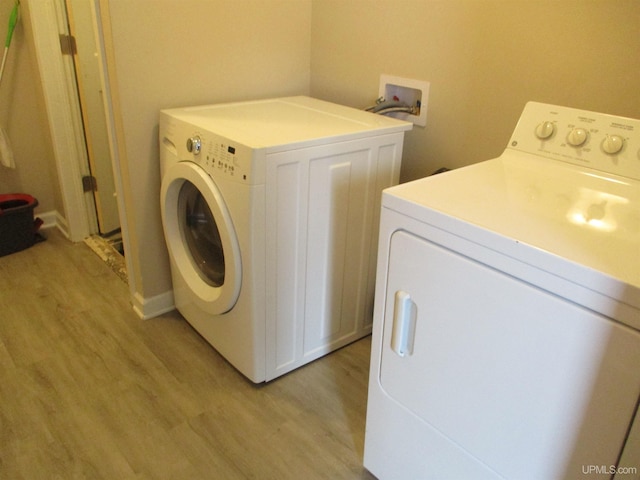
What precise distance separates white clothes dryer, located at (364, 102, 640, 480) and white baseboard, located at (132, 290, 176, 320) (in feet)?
3.85

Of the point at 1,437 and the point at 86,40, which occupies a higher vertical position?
the point at 86,40

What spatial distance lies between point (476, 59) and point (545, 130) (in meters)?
0.46

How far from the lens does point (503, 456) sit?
1.06m

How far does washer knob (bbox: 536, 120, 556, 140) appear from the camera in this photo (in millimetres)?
1345

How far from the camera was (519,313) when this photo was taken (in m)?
0.94

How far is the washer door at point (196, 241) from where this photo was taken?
1.69m

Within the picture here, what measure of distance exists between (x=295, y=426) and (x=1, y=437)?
0.90 metres

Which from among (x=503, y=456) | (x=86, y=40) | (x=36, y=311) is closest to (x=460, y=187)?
(x=503, y=456)

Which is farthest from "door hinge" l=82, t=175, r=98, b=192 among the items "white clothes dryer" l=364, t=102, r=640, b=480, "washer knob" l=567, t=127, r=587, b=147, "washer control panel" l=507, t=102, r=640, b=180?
"washer knob" l=567, t=127, r=587, b=147

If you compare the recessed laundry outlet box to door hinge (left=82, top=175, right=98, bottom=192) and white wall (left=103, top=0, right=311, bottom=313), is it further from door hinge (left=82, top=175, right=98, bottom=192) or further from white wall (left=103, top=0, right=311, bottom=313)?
white wall (left=103, top=0, right=311, bottom=313)

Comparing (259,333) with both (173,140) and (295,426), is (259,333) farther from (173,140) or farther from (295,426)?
(173,140)

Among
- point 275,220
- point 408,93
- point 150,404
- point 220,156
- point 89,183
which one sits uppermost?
point 408,93

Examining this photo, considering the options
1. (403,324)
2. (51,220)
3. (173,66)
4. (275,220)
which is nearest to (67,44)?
(173,66)

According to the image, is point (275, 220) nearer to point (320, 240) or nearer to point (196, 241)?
point (320, 240)
